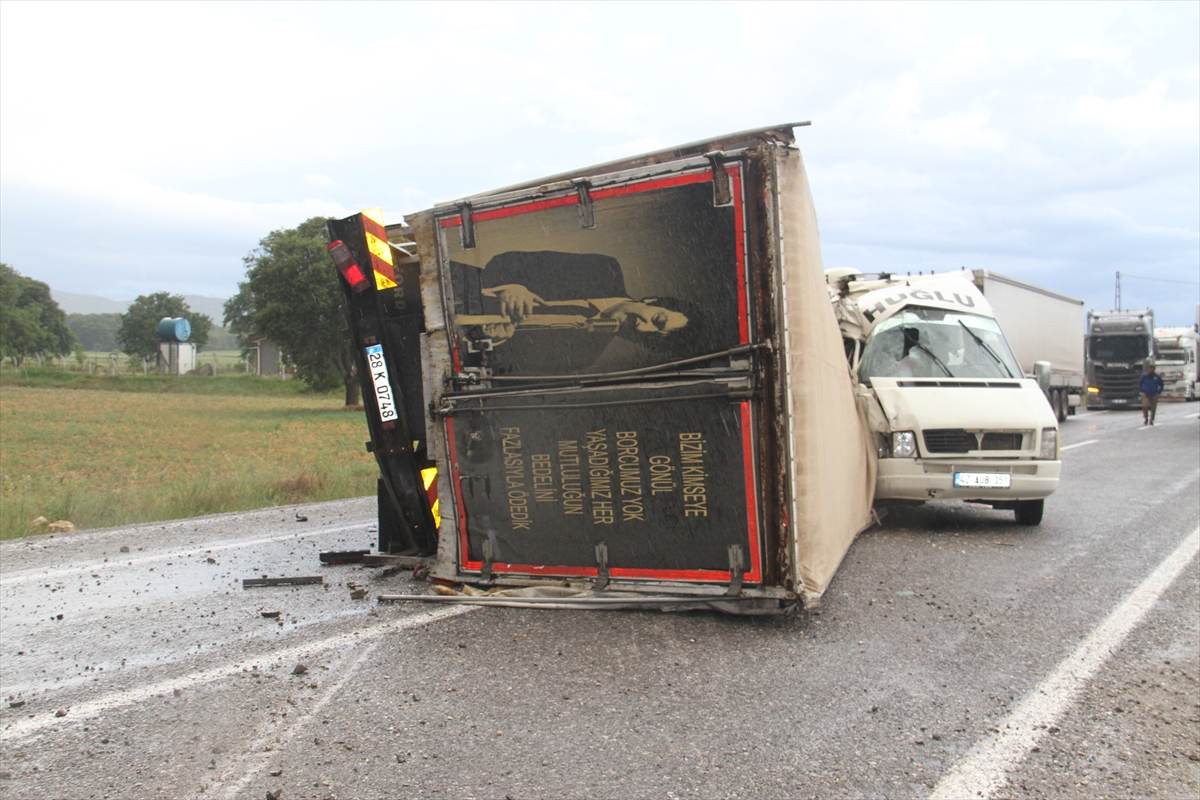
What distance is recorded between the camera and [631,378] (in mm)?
5023

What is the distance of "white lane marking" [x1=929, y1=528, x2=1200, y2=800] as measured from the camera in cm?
296

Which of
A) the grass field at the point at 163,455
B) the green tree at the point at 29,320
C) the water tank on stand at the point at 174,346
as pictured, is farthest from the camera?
the green tree at the point at 29,320

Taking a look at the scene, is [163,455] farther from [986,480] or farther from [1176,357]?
[1176,357]

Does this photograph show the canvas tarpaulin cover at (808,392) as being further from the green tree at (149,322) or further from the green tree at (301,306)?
the green tree at (149,322)

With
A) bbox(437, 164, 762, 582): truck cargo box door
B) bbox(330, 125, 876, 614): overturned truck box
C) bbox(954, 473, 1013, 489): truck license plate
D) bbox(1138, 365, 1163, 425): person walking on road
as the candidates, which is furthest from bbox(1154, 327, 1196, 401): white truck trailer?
bbox(437, 164, 762, 582): truck cargo box door

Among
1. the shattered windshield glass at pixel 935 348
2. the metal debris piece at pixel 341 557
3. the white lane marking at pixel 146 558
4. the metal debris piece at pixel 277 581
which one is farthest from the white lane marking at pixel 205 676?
the shattered windshield glass at pixel 935 348

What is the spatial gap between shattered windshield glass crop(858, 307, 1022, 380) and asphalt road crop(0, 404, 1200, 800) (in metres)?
2.26

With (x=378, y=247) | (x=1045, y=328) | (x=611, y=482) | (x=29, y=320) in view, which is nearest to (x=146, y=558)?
(x=378, y=247)

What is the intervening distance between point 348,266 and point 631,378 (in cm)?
A: 228

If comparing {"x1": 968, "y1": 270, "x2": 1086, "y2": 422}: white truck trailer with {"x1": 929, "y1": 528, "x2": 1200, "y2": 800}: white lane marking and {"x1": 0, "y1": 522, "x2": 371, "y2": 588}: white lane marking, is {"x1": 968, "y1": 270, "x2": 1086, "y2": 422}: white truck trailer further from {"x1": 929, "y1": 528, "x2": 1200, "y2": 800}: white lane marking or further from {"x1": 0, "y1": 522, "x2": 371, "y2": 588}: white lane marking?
{"x1": 0, "y1": 522, "x2": 371, "y2": 588}: white lane marking

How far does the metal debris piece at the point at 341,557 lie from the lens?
6.63 m

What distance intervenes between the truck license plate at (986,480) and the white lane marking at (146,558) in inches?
226

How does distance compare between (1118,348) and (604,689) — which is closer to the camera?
(604,689)

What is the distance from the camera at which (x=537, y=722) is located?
11.4 feet
